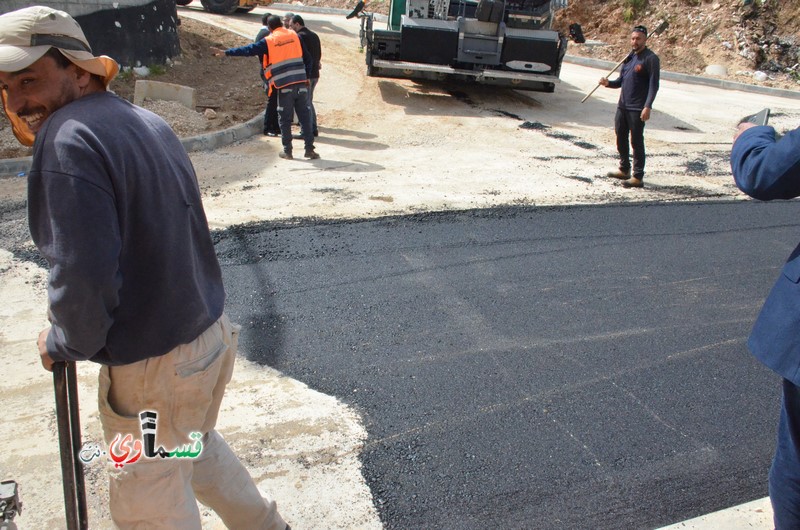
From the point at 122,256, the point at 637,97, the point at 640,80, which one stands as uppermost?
the point at 640,80

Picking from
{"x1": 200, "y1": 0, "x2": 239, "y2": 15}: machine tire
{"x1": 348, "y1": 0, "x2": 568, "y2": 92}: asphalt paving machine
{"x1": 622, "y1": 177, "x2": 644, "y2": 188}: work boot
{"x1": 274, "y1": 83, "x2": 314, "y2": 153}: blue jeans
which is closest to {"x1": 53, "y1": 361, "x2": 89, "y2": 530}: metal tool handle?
{"x1": 274, "y1": 83, "x2": 314, "y2": 153}: blue jeans

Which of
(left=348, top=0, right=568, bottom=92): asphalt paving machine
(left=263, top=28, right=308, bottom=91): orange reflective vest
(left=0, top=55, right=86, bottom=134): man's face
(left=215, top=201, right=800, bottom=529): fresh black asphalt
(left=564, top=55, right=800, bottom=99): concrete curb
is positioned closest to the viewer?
(left=0, top=55, right=86, bottom=134): man's face

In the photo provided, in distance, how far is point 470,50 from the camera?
452 inches

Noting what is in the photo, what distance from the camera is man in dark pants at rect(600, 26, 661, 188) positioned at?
7512 millimetres

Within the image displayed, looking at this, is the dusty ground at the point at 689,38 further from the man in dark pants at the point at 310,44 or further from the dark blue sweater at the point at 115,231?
the dark blue sweater at the point at 115,231

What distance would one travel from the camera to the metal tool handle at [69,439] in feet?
6.31

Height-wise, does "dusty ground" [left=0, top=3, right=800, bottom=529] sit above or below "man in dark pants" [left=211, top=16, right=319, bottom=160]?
below

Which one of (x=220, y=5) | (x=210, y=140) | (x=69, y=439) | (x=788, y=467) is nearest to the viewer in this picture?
(x=69, y=439)

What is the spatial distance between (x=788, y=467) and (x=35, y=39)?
2709 mm

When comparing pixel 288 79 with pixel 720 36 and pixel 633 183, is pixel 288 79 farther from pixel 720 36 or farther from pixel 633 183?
pixel 720 36

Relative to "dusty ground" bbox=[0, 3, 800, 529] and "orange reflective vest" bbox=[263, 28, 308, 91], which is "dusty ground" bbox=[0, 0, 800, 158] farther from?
"orange reflective vest" bbox=[263, 28, 308, 91]

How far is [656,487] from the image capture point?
296 cm

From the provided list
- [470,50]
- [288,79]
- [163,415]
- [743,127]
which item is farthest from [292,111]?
[163,415]

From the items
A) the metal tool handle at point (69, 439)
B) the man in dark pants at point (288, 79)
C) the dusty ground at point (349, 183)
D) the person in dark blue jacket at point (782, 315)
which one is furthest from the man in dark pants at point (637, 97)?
the metal tool handle at point (69, 439)
